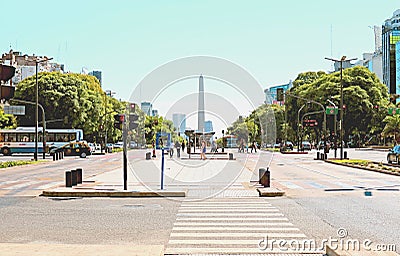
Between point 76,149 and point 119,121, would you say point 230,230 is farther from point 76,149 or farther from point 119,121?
point 76,149

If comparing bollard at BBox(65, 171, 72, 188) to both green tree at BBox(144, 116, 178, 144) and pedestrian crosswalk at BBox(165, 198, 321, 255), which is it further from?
green tree at BBox(144, 116, 178, 144)

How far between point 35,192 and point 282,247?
12377 mm

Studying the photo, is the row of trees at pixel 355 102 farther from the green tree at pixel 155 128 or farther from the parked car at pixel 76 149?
the parked car at pixel 76 149

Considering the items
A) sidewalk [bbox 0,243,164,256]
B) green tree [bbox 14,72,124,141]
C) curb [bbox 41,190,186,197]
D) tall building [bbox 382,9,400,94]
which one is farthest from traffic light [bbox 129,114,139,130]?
tall building [bbox 382,9,400,94]

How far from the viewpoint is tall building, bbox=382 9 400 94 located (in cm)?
14238

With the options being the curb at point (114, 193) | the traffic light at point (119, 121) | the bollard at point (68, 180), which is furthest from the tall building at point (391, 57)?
the curb at point (114, 193)

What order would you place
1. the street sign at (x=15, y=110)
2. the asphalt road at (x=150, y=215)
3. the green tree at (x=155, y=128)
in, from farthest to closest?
1. the green tree at (x=155, y=128)
2. the street sign at (x=15, y=110)
3. the asphalt road at (x=150, y=215)

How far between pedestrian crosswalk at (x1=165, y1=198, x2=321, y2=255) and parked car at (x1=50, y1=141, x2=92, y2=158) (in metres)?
46.2

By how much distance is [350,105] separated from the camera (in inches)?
3371

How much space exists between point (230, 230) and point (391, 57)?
5614 inches

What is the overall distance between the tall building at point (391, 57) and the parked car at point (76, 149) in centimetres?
9999

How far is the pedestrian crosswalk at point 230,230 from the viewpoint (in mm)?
9320

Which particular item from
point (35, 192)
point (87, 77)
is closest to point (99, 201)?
point (35, 192)

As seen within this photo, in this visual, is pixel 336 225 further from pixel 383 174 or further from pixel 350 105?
pixel 350 105
